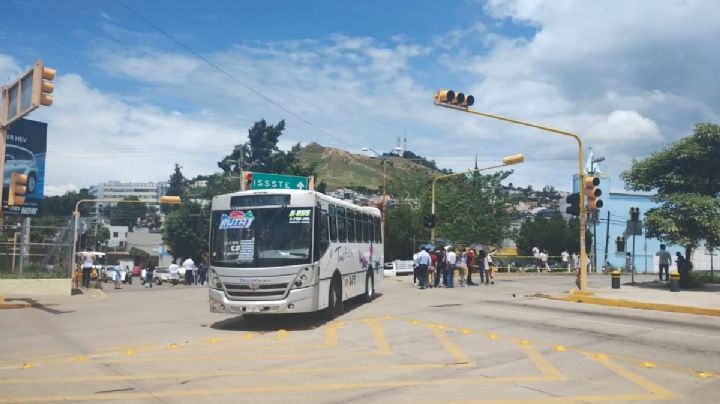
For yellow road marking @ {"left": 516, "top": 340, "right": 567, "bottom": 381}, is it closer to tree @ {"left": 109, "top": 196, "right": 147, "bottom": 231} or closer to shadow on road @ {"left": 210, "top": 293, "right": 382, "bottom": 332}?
shadow on road @ {"left": 210, "top": 293, "right": 382, "bottom": 332}

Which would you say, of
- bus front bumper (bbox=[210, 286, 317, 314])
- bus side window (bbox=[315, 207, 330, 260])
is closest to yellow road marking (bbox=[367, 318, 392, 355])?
bus front bumper (bbox=[210, 286, 317, 314])

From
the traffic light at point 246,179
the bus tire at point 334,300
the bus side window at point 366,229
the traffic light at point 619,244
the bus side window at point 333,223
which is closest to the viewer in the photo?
the bus tire at point 334,300

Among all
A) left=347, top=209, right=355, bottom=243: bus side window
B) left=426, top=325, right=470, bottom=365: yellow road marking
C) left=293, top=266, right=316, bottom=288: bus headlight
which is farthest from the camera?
left=347, top=209, right=355, bottom=243: bus side window

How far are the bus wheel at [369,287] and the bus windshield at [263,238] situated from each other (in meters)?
6.69

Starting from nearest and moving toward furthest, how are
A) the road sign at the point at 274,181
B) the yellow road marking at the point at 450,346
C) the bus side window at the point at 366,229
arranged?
the yellow road marking at the point at 450,346 < the bus side window at the point at 366,229 < the road sign at the point at 274,181

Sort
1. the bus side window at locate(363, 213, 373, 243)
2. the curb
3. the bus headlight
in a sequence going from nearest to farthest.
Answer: the bus headlight → the curb → the bus side window at locate(363, 213, 373, 243)

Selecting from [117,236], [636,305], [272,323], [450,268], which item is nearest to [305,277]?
[272,323]

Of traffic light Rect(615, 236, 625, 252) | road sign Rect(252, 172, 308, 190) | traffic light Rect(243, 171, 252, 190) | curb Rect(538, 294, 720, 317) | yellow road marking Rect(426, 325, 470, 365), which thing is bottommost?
yellow road marking Rect(426, 325, 470, 365)

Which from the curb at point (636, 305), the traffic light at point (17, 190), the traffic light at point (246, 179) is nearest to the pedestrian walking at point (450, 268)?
the curb at point (636, 305)

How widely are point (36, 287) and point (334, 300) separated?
13.9 m

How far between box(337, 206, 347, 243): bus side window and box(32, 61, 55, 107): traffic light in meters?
7.83

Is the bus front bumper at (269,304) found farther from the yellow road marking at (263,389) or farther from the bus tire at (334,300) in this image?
the yellow road marking at (263,389)

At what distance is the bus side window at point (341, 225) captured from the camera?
53.7 feet

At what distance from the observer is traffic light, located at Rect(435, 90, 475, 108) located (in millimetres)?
17266
